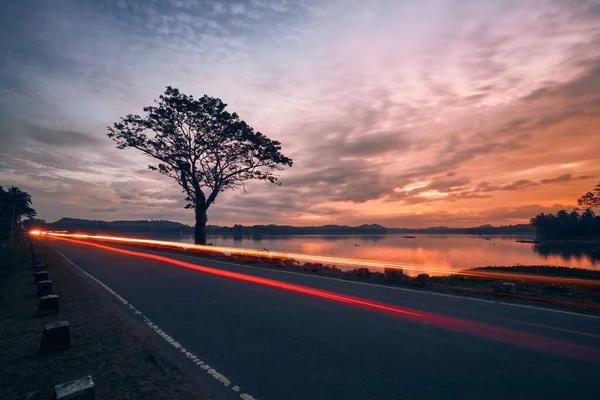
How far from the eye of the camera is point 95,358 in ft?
17.5

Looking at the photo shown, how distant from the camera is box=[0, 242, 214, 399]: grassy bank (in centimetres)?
431

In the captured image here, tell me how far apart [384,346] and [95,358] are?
518cm

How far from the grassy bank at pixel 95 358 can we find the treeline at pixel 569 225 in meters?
138

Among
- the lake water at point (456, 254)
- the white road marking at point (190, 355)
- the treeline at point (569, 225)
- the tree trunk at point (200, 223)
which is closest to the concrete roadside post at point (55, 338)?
the white road marking at point (190, 355)

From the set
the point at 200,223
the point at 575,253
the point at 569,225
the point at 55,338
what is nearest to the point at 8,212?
the point at 200,223

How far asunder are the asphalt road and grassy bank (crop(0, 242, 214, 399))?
2.04 ft

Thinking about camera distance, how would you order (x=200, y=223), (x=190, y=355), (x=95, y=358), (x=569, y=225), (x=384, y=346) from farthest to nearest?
(x=569, y=225) < (x=200, y=223) < (x=384, y=346) < (x=190, y=355) < (x=95, y=358)

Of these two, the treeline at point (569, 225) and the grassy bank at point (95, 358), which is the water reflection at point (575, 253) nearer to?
the treeline at point (569, 225)

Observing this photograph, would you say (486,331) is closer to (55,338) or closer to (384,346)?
(384,346)

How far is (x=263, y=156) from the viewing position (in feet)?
99.0

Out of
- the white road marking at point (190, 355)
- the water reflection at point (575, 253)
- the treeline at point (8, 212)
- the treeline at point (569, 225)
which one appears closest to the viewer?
the white road marking at point (190, 355)

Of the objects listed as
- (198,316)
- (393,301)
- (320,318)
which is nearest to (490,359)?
(320,318)

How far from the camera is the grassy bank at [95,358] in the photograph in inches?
170

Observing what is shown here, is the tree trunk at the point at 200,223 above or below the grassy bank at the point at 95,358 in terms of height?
above
